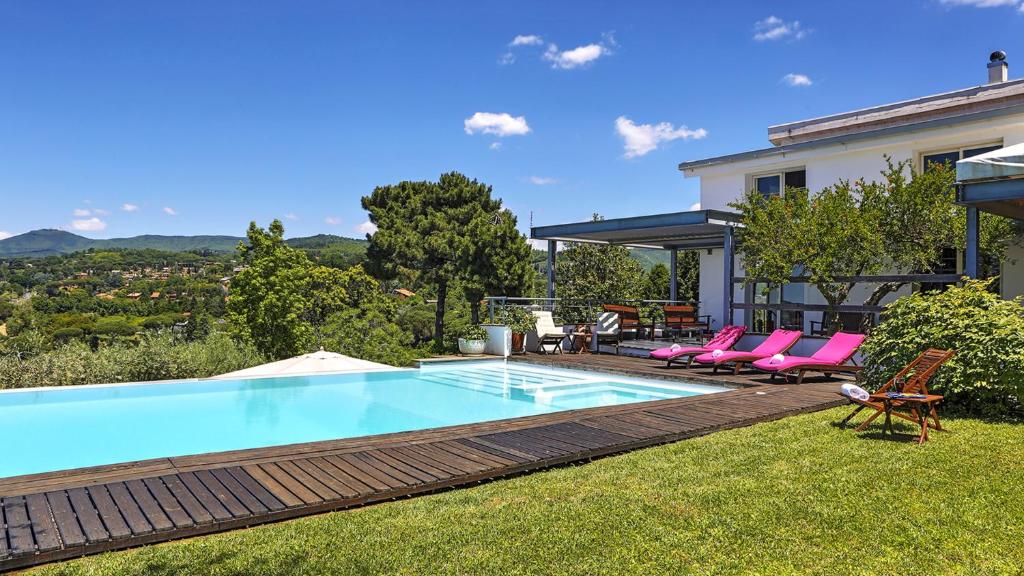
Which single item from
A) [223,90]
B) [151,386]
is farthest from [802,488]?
[223,90]

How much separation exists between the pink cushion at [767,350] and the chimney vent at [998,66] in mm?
13274

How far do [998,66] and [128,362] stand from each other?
23.3 m

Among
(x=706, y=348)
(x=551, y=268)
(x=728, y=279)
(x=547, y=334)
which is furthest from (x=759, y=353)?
(x=551, y=268)

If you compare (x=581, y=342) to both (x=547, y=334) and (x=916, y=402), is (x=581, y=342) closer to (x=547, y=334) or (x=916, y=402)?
(x=547, y=334)

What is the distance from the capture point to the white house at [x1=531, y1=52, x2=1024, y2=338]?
13.6m

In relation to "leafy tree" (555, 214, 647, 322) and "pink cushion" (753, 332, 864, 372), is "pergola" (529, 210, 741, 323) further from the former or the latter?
"leafy tree" (555, 214, 647, 322)

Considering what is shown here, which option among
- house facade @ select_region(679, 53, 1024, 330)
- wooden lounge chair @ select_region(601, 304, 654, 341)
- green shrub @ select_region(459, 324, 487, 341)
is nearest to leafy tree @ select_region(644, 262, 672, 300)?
house facade @ select_region(679, 53, 1024, 330)

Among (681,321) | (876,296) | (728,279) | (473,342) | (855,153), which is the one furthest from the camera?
(473,342)

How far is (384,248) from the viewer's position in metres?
25.2

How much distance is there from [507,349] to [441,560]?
12.4 m

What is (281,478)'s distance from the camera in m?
4.77

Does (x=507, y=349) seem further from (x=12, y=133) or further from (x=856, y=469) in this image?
(x=12, y=133)

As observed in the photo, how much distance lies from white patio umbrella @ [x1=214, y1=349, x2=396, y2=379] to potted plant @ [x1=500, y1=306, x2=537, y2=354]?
142 inches

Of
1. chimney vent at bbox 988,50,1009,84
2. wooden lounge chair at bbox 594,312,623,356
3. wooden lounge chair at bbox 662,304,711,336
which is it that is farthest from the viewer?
chimney vent at bbox 988,50,1009,84
